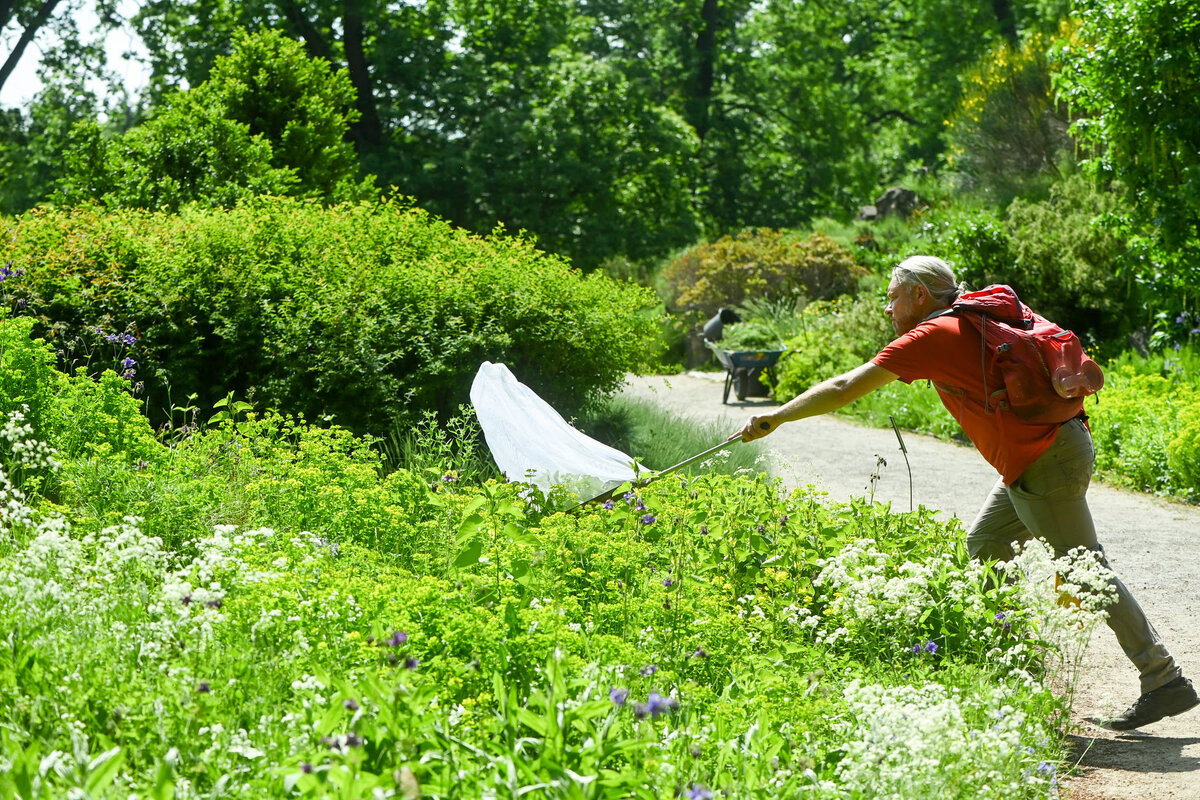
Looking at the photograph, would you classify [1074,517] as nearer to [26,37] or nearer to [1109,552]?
[1109,552]

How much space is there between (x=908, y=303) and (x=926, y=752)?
1.92 metres

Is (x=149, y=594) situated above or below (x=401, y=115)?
below

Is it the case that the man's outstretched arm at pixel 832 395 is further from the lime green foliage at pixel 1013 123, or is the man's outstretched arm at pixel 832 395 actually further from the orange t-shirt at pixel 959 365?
the lime green foliage at pixel 1013 123

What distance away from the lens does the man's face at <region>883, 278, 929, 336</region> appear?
4.14m

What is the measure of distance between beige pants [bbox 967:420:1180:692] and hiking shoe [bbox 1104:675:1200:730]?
0.03 metres

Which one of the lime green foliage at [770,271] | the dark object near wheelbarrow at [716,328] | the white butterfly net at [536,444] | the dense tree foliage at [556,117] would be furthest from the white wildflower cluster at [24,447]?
the lime green foliage at [770,271]

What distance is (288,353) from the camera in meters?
7.34

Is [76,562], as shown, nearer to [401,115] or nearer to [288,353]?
[288,353]

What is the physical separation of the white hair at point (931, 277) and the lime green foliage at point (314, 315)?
3832 mm

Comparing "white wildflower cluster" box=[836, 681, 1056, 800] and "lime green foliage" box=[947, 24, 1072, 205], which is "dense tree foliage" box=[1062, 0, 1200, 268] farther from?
"white wildflower cluster" box=[836, 681, 1056, 800]

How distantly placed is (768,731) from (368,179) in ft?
35.5

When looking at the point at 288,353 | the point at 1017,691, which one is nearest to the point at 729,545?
the point at 1017,691

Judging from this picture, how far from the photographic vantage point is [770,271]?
19953 millimetres

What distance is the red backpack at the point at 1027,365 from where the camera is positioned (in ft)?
12.8
